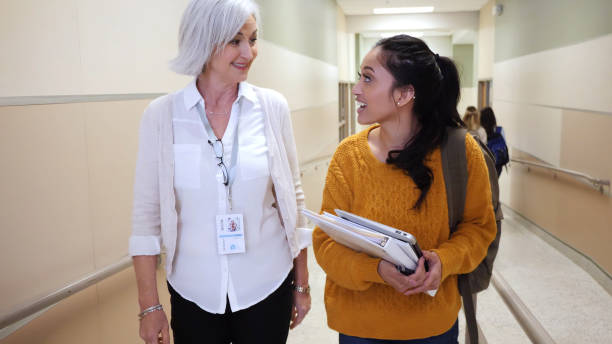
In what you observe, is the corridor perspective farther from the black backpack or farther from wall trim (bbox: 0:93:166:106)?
the black backpack

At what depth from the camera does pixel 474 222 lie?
161 cm

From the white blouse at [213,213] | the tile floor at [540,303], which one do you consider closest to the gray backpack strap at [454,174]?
the white blouse at [213,213]

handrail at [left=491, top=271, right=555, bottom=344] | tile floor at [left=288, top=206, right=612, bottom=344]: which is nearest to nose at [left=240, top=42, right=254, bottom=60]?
handrail at [left=491, top=271, right=555, bottom=344]

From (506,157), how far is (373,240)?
19.7ft

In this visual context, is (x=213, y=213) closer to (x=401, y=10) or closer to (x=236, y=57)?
(x=236, y=57)

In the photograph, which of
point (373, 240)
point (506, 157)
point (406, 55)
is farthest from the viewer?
point (506, 157)

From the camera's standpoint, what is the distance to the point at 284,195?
171cm

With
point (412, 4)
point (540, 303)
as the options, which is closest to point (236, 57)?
point (540, 303)

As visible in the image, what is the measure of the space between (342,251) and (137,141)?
4.83 feet

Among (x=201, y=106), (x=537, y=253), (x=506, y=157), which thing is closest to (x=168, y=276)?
(x=201, y=106)

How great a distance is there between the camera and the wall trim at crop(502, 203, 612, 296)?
15.4 feet

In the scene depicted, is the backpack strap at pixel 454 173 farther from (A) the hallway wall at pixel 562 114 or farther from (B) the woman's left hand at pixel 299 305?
(A) the hallway wall at pixel 562 114

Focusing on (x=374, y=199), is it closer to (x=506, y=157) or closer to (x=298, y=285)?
(x=298, y=285)

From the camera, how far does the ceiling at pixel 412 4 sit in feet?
36.7
